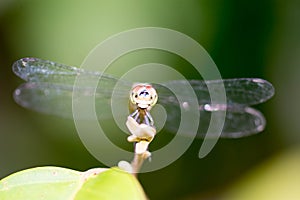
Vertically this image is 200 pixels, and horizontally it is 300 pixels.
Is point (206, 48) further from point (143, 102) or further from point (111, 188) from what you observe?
point (111, 188)

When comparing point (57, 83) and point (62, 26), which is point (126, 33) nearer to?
point (62, 26)

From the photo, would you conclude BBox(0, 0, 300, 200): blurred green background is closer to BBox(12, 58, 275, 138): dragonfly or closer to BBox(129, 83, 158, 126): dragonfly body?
BBox(12, 58, 275, 138): dragonfly

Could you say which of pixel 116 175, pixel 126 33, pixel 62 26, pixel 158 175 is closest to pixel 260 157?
pixel 158 175

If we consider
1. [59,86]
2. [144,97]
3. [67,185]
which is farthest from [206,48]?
[67,185]

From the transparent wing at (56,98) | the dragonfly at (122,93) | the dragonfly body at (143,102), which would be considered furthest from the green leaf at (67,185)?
the transparent wing at (56,98)

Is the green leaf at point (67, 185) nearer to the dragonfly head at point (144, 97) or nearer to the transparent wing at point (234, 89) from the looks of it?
the dragonfly head at point (144, 97)
